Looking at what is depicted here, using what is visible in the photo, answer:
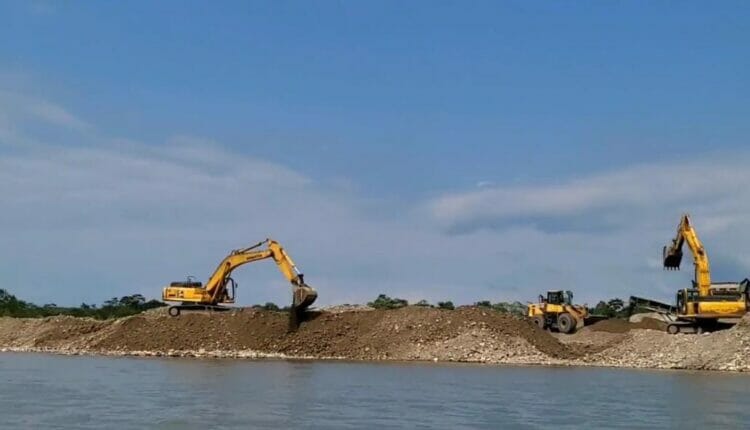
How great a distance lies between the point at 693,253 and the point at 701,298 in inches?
123

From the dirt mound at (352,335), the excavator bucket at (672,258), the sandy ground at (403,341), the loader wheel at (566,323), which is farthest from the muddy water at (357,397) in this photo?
the loader wheel at (566,323)

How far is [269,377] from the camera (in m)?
32.4

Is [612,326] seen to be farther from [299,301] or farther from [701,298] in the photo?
[299,301]

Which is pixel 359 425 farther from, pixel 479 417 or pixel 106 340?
pixel 106 340

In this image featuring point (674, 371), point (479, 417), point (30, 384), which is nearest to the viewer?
point (479, 417)

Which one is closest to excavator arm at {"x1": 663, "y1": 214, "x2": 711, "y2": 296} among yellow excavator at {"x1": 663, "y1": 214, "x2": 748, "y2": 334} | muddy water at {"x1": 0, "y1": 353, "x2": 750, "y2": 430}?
yellow excavator at {"x1": 663, "y1": 214, "x2": 748, "y2": 334}

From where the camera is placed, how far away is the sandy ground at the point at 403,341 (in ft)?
140

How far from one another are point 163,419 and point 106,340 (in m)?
30.2

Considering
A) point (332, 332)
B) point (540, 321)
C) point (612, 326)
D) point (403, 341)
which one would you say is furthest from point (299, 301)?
point (612, 326)

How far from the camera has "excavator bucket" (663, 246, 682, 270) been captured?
51125mm

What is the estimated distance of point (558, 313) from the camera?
56750mm

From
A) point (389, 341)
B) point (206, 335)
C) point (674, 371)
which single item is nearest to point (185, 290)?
point (206, 335)

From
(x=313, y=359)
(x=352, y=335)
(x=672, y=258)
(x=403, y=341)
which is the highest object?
(x=672, y=258)

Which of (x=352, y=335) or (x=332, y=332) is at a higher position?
(x=332, y=332)
